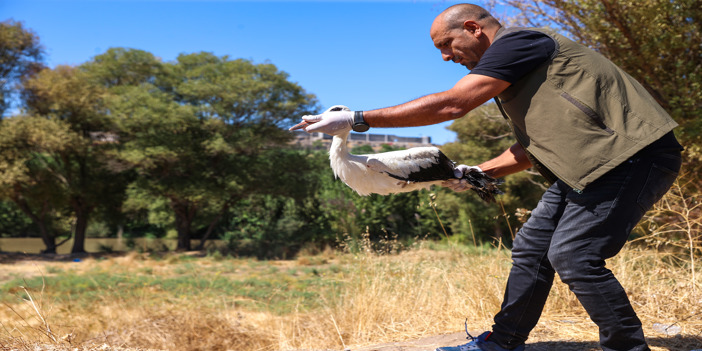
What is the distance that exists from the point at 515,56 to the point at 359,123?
0.77 meters

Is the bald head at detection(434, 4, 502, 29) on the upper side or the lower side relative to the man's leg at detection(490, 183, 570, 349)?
upper

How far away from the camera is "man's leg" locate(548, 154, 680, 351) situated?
2.35m

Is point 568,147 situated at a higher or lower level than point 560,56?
lower

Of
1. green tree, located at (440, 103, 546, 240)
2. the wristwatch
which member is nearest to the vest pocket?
the wristwatch

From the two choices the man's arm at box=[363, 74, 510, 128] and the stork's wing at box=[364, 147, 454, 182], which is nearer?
the man's arm at box=[363, 74, 510, 128]

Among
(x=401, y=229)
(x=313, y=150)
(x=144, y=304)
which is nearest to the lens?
(x=144, y=304)

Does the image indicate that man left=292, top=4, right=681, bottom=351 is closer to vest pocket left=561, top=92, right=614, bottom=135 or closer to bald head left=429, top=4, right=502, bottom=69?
vest pocket left=561, top=92, right=614, bottom=135

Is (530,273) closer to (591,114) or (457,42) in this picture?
(591,114)

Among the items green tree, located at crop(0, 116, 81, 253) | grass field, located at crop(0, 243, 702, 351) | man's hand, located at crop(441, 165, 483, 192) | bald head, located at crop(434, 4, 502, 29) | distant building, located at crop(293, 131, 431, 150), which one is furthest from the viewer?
distant building, located at crop(293, 131, 431, 150)

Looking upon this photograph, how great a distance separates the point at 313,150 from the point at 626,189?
79.6 ft

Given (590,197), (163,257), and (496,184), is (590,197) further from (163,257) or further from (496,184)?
(163,257)

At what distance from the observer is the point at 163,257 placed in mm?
20016

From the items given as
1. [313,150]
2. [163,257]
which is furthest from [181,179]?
[313,150]

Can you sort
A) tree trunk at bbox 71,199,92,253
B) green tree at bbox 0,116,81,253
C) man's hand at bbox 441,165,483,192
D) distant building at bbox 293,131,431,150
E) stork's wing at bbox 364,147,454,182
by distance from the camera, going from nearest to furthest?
stork's wing at bbox 364,147,454,182 → man's hand at bbox 441,165,483,192 → green tree at bbox 0,116,81,253 → tree trunk at bbox 71,199,92,253 → distant building at bbox 293,131,431,150
